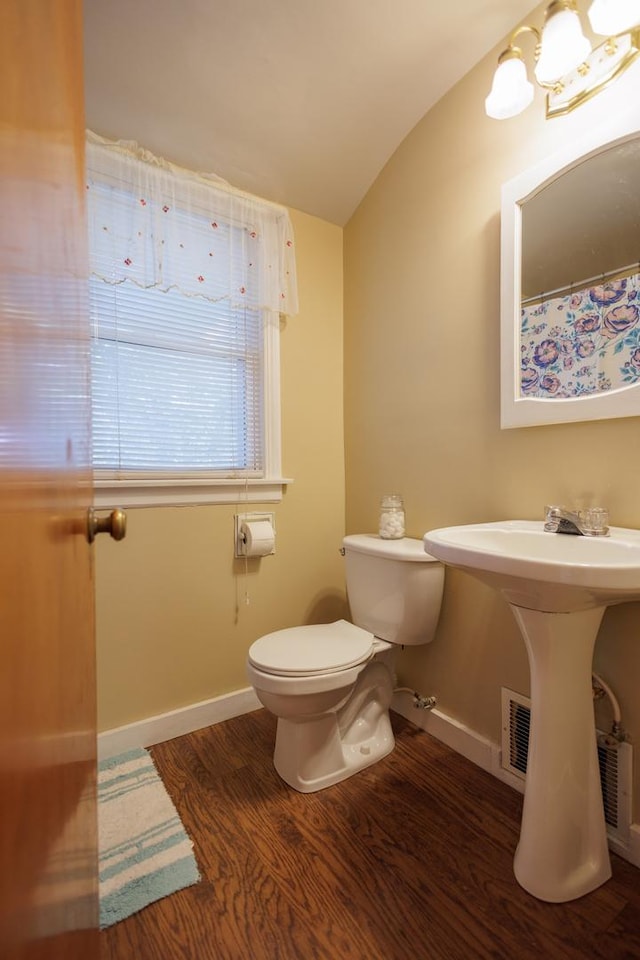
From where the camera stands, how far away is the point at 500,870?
111 cm

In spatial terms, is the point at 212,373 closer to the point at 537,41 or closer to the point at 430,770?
the point at 537,41

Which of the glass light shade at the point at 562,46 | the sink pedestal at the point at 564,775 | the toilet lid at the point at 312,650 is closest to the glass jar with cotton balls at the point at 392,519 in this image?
the toilet lid at the point at 312,650

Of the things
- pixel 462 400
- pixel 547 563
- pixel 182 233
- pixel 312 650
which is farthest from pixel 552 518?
pixel 182 233

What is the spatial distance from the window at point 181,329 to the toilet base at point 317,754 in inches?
35.4

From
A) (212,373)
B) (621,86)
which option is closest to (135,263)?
(212,373)

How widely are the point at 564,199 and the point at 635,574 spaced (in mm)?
1094

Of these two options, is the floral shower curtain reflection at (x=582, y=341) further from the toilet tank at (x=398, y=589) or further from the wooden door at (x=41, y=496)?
the wooden door at (x=41, y=496)

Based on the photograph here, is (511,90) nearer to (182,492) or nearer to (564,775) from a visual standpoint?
(182,492)

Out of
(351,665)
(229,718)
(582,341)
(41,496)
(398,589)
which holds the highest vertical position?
(582,341)

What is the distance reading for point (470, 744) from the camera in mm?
1530

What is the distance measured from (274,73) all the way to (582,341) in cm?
138

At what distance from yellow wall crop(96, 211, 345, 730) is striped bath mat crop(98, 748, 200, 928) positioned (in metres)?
0.23

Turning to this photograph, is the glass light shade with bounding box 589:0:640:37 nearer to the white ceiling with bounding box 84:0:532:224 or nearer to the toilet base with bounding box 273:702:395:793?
the white ceiling with bounding box 84:0:532:224

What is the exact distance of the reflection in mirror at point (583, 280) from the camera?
3.70 feet
